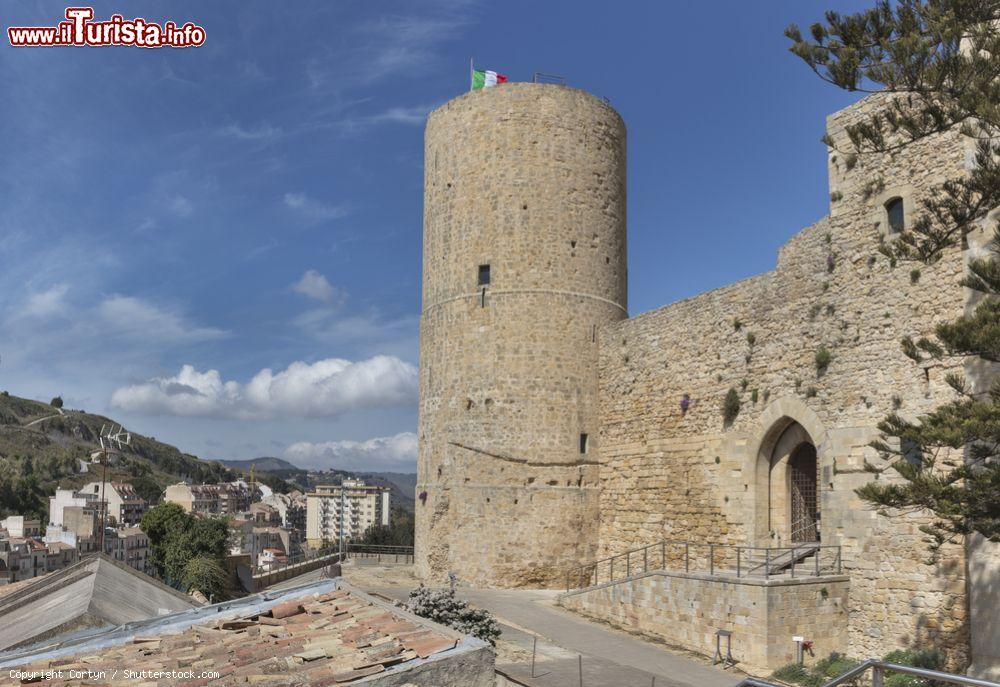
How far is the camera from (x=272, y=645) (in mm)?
6758

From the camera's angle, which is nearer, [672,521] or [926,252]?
[926,252]

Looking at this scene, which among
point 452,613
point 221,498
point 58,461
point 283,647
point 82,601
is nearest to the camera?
point 283,647

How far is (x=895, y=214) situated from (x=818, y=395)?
9.55 feet

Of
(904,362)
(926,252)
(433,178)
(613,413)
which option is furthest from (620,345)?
(926,252)

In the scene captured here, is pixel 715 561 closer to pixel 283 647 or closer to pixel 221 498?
pixel 283 647

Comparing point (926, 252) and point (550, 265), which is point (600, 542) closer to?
point (550, 265)

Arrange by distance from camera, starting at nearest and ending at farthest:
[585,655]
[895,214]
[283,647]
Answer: [283,647], [585,655], [895,214]

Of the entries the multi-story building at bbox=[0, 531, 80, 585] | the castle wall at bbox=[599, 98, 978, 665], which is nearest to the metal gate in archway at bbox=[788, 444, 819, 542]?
the castle wall at bbox=[599, 98, 978, 665]

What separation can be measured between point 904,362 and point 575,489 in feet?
26.5

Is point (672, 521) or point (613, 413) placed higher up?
point (613, 413)

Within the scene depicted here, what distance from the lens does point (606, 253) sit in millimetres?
19828

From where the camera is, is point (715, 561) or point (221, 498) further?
point (221, 498)

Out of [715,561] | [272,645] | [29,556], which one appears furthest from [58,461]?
[272,645]

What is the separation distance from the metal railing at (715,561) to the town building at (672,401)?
7 centimetres
